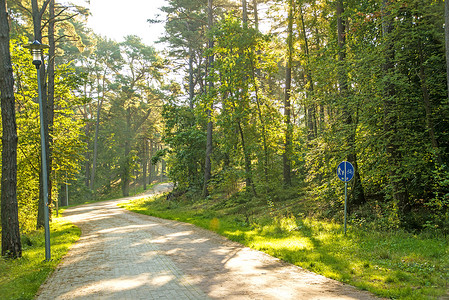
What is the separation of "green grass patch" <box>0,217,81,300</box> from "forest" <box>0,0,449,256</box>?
0.99 metres

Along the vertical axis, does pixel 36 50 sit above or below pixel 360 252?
above

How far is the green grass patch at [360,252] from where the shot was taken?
6.48m

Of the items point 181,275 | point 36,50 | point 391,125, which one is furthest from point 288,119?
point 181,275

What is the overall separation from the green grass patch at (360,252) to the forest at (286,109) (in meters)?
1.28

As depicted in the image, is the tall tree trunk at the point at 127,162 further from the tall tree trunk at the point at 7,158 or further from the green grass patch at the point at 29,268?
the tall tree trunk at the point at 7,158

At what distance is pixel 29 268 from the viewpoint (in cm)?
899

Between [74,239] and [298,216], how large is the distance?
31.5 feet

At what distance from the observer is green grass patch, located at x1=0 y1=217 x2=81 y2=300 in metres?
7.08

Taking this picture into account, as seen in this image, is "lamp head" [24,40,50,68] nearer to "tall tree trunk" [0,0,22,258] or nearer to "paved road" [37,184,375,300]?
"tall tree trunk" [0,0,22,258]

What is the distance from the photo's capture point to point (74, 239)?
13.8 meters

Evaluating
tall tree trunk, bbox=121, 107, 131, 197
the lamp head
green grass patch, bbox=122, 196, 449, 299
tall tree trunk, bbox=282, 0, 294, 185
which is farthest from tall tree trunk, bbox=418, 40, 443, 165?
tall tree trunk, bbox=121, 107, 131, 197

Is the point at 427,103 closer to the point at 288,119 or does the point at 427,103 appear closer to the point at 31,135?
the point at 288,119

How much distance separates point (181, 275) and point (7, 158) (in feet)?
22.0

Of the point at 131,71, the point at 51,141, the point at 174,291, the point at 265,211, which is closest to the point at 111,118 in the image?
the point at 131,71
